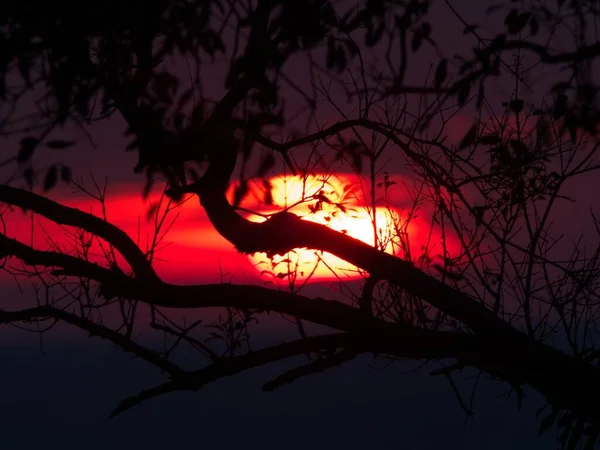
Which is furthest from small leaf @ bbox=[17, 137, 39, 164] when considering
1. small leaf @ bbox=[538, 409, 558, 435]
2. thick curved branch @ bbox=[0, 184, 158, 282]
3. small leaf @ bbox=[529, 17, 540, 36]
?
small leaf @ bbox=[538, 409, 558, 435]

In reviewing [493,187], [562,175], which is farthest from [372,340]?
[562,175]

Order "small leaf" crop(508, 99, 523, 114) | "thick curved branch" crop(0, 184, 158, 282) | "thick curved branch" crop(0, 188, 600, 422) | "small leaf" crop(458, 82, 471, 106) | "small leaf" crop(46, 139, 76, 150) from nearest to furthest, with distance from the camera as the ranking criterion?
1. "small leaf" crop(46, 139, 76, 150)
2. "small leaf" crop(458, 82, 471, 106)
3. "thick curved branch" crop(0, 188, 600, 422)
4. "thick curved branch" crop(0, 184, 158, 282)
5. "small leaf" crop(508, 99, 523, 114)

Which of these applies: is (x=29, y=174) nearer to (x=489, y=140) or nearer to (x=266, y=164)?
(x=266, y=164)

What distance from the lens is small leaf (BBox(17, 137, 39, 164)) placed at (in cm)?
520

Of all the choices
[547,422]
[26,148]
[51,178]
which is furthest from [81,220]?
[547,422]

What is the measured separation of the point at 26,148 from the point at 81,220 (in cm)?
64

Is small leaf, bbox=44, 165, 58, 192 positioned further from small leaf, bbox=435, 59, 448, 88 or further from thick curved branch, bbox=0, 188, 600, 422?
small leaf, bbox=435, 59, 448, 88

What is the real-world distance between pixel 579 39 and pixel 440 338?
1.93m

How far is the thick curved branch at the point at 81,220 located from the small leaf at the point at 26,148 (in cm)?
55

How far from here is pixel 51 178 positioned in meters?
5.42

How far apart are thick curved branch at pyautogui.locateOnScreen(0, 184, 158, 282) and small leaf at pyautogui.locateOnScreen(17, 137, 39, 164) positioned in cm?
55

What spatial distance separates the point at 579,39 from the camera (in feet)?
16.7

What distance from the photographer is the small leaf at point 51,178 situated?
213 inches

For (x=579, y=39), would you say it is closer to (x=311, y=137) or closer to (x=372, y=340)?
(x=311, y=137)
